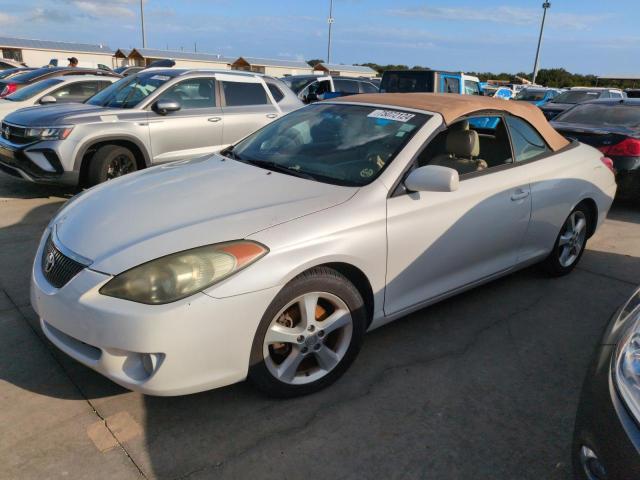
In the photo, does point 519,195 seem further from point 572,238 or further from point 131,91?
point 131,91

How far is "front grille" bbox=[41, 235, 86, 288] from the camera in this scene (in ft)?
8.07

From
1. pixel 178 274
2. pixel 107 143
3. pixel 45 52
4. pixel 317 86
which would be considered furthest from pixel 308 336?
pixel 45 52

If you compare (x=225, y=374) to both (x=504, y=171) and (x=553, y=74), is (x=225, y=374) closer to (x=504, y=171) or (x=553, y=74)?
(x=504, y=171)

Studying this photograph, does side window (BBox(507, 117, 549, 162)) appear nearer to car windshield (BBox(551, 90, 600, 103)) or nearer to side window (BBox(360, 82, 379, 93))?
side window (BBox(360, 82, 379, 93))

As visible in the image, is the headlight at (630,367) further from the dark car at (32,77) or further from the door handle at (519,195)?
the dark car at (32,77)

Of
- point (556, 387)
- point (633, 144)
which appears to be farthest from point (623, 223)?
point (556, 387)

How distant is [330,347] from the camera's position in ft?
9.48

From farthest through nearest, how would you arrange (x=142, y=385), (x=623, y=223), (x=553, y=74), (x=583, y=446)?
(x=553, y=74) < (x=623, y=223) < (x=142, y=385) < (x=583, y=446)

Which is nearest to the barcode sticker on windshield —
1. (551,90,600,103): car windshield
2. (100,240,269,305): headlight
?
(100,240,269,305): headlight

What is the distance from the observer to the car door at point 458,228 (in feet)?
9.92

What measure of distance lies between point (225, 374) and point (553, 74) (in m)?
62.2

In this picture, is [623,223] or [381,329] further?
[623,223]

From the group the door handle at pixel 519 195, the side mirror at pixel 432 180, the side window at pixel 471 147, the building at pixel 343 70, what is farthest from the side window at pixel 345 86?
the building at pixel 343 70

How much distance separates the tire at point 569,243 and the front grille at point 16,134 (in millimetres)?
5694
